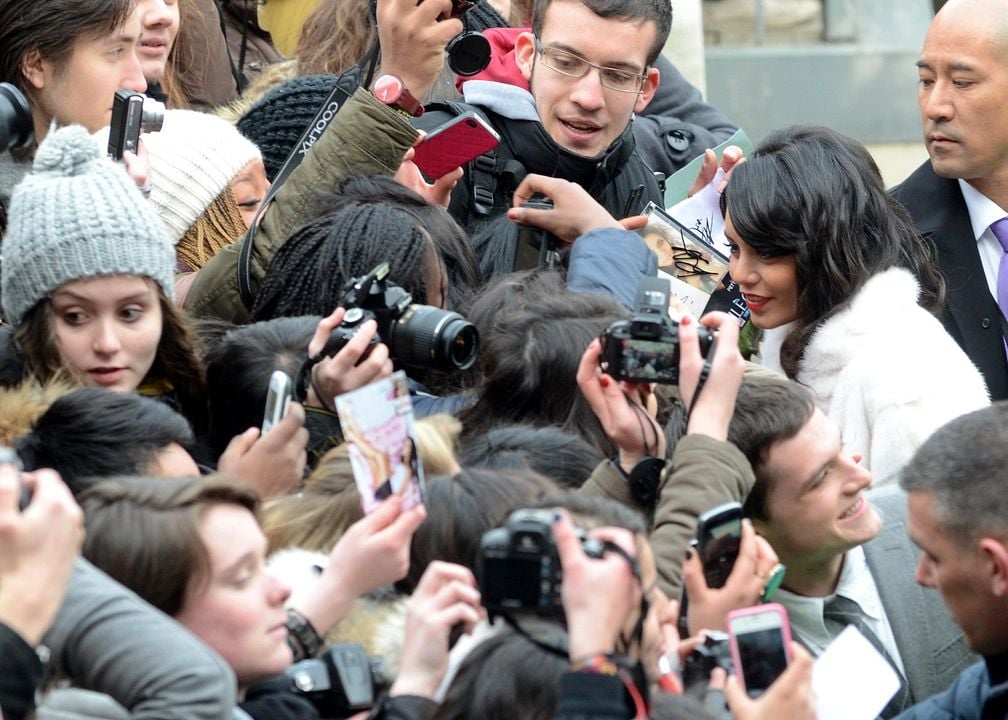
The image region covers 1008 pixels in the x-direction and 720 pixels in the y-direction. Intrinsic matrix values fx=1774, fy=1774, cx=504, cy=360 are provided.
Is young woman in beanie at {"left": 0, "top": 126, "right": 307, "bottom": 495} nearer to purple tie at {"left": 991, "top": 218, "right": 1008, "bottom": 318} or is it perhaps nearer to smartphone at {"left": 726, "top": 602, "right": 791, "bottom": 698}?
smartphone at {"left": 726, "top": 602, "right": 791, "bottom": 698}

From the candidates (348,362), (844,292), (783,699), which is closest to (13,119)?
(348,362)

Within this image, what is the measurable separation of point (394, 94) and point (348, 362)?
1051mm

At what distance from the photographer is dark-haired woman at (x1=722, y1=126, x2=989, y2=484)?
418cm

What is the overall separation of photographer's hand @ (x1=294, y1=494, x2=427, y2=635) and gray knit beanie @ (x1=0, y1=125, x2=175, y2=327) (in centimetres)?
102

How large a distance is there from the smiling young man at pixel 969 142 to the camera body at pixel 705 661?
7.68 feet

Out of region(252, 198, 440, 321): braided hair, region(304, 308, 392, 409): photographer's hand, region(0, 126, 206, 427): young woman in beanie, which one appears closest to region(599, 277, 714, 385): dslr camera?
region(304, 308, 392, 409): photographer's hand

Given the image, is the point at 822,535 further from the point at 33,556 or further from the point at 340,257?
the point at 33,556

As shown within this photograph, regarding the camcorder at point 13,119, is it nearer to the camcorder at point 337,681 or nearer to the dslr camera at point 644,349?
the dslr camera at point 644,349

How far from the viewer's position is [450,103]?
484 cm

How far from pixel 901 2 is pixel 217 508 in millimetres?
8812

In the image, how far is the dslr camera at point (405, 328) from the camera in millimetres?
3471

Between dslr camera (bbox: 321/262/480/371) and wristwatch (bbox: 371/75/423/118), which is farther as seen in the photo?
wristwatch (bbox: 371/75/423/118)

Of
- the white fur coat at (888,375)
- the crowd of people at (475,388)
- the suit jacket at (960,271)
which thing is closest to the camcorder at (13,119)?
the crowd of people at (475,388)

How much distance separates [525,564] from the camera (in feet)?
7.93
